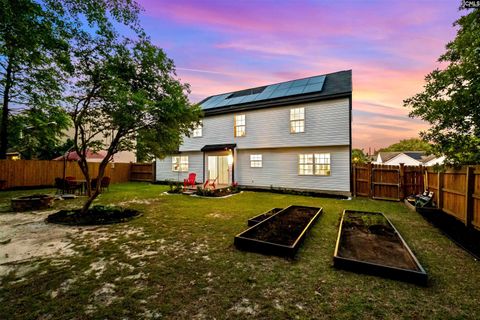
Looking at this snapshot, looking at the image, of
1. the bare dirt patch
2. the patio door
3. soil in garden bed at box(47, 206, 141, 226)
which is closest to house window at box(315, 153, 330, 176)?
the patio door

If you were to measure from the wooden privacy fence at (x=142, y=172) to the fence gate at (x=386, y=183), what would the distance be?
17.7 meters

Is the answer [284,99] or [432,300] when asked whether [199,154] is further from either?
[432,300]

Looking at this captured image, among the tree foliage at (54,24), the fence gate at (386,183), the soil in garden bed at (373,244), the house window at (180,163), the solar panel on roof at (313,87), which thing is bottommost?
the soil in garden bed at (373,244)

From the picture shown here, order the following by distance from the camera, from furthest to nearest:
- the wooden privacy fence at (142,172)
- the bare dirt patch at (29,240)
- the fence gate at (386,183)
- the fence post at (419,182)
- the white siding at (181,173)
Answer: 1. the wooden privacy fence at (142,172)
2. the white siding at (181,173)
3. the fence gate at (386,183)
4. the fence post at (419,182)
5. the bare dirt patch at (29,240)

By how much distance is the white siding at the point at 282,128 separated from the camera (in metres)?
11.1

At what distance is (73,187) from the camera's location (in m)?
10.7

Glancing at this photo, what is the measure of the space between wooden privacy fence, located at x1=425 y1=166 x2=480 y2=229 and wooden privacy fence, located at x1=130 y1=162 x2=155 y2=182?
19609 millimetres

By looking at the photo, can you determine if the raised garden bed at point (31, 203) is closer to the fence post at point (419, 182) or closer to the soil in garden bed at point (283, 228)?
the soil in garden bed at point (283, 228)

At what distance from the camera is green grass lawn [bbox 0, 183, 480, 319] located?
232cm

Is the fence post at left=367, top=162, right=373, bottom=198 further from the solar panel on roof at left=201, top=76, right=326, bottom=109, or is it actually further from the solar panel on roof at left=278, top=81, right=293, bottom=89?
the solar panel on roof at left=278, top=81, right=293, bottom=89

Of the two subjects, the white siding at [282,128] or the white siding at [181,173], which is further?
the white siding at [181,173]

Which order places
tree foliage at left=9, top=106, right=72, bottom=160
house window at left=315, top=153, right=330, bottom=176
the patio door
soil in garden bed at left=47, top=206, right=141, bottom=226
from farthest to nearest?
the patio door, house window at left=315, top=153, right=330, bottom=176, tree foliage at left=9, top=106, right=72, bottom=160, soil in garden bed at left=47, top=206, right=141, bottom=226

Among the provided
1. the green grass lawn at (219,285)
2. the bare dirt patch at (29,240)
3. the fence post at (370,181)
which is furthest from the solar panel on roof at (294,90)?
the bare dirt patch at (29,240)

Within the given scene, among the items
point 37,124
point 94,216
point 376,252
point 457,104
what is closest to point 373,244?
point 376,252
